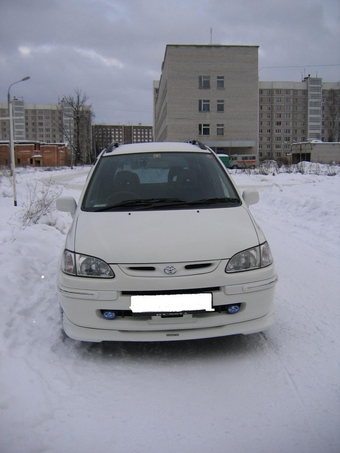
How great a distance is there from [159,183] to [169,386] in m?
2.10

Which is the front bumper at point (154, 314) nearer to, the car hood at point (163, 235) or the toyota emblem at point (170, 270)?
the toyota emblem at point (170, 270)

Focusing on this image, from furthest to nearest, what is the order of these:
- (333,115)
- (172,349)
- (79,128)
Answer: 1. (333,115)
2. (79,128)
3. (172,349)

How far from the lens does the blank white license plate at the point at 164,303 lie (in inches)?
118

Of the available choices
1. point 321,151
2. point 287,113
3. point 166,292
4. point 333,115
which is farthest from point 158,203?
point 287,113

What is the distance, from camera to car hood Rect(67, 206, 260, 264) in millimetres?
3104

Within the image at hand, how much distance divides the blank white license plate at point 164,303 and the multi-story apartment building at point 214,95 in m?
58.0

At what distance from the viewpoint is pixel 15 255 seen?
209 inches

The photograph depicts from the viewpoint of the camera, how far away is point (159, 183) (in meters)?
4.33

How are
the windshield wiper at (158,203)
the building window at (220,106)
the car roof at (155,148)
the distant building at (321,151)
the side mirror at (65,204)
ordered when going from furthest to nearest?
the building window at (220,106) < the distant building at (321,151) < the car roof at (155,148) < the side mirror at (65,204) < the windshield wiper at (158,203)

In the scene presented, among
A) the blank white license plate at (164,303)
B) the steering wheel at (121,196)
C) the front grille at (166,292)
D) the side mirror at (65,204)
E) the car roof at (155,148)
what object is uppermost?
the car roof at (155,148)

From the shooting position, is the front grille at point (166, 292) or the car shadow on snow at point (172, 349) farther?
the car shadow on snow at point (172, 349)

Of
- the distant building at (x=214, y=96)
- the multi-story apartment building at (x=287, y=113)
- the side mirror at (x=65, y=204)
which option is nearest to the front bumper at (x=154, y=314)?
the side mirror at (x=65, y=204)

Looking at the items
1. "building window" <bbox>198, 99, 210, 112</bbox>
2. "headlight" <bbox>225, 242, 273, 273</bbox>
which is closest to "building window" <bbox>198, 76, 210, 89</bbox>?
"building window" <bbox>198, 99, 210, 112</bbox>

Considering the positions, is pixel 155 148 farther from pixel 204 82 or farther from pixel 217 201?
pixel 204 82
